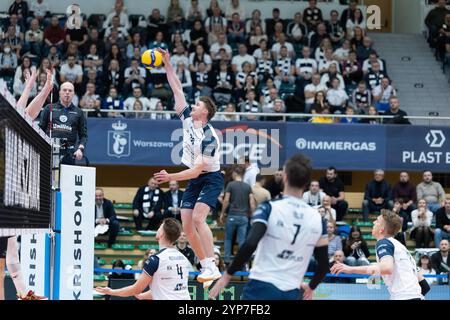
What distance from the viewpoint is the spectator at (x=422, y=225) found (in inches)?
859

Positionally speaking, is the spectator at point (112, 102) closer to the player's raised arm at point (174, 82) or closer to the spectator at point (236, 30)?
the spectator at point (236, 30)

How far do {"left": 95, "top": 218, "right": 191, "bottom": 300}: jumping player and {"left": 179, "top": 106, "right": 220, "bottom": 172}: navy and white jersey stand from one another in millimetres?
1913

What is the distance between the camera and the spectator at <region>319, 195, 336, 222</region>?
819 inches

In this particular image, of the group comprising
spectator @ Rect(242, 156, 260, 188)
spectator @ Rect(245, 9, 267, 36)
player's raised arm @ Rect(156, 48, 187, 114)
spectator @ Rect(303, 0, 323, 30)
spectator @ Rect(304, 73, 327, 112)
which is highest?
spectator @ Rect(303, 0, 323, 30)

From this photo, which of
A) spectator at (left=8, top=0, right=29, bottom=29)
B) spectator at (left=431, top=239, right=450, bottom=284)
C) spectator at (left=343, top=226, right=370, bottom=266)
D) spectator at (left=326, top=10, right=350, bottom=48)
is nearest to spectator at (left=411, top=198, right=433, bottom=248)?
spectator at (left=343, top=226, right=370, bottom=266)

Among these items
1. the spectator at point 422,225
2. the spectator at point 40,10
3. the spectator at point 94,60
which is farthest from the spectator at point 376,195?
the spectator at point 40,10

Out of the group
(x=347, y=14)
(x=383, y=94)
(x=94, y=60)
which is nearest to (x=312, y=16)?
(x=347, y=14)

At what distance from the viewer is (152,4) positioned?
29234 mm

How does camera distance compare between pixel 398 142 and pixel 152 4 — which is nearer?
pixel 398 142

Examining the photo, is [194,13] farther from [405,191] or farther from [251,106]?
[405,191]

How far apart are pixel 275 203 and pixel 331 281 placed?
34.5 feet

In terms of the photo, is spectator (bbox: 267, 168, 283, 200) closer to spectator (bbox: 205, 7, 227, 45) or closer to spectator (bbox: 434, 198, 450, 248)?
spectator (bbox: 434, 198, 450, 248)

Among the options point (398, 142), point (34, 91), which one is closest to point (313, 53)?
point (398, 142)
